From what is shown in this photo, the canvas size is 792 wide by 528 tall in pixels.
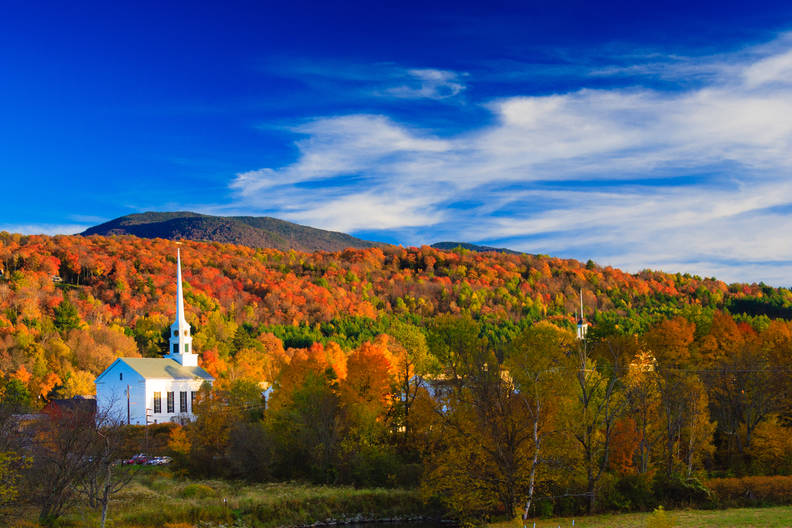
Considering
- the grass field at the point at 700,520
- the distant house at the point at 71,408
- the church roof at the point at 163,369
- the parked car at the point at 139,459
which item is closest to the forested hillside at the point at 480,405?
the grass field at the point at 700,520

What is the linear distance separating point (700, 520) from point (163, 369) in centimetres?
5426

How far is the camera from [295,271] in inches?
6545

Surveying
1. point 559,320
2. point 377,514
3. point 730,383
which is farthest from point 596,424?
point 559,320

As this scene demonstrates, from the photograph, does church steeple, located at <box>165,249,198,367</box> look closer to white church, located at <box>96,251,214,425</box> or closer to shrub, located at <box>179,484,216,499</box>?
white church, located at <box>96,251,214,425</box>

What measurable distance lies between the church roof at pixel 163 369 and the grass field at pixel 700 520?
44.6 metres

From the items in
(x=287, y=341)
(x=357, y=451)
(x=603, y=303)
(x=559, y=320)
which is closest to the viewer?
(x=357, y=451)

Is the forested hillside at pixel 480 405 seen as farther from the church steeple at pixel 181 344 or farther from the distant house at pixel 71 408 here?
the church steeple at pixel 181 344

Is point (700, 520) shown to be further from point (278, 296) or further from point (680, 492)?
point (278, 296)

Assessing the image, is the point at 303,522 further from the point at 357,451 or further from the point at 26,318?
the point at 26,318

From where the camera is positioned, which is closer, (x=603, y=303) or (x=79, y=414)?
(x=79, y=414)

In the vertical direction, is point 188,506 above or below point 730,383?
below

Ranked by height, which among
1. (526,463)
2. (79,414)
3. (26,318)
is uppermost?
(26,318)

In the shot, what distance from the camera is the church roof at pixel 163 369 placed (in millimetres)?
72625

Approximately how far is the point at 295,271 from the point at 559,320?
6032 cm
